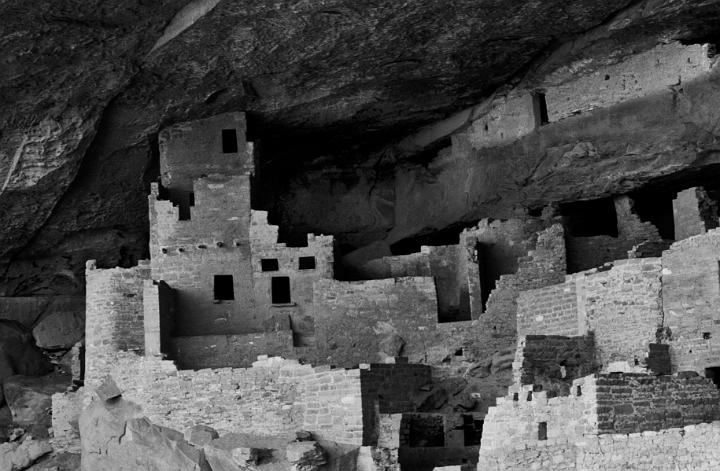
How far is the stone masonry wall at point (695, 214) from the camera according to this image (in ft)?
91.0

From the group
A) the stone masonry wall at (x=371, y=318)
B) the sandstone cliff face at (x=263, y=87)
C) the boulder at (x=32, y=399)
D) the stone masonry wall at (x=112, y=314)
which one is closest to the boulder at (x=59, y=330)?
the sandstone cliff face at (x=263, y=87)

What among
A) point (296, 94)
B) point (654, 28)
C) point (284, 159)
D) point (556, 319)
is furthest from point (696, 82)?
point (284, 159)

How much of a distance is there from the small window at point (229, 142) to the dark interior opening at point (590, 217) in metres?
6.93

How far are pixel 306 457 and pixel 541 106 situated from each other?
35.1 feet

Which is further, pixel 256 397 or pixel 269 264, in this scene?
pixel 269 264

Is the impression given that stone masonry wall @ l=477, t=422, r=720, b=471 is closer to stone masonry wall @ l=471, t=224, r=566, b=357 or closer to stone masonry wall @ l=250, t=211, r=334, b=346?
stone masonry wall @ l=471, t=224, r=566, b=357

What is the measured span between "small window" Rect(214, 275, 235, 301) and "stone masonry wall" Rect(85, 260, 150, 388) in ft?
4.70

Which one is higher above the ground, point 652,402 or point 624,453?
point 652,402

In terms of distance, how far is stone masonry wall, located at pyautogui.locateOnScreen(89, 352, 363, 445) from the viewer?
24438mm

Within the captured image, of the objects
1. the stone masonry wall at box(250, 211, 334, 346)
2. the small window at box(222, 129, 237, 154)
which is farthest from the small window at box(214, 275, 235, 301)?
the small window at box(222, 129, 237, 154)

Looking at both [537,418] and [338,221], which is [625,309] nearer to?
[537,418]

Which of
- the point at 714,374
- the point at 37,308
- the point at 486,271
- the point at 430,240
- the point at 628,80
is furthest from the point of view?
the point at 37,308

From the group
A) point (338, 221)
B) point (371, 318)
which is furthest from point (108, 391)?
point (338, 221)

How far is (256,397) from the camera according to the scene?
83.8ft
